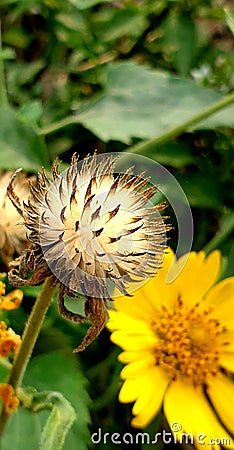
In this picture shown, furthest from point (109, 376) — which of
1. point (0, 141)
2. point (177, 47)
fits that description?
point (177, 47)

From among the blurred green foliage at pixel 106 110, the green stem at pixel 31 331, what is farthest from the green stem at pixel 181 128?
the green stem at pixel 31 331

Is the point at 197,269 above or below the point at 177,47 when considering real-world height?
below

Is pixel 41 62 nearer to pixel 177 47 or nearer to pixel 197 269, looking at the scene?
pixel 177 47

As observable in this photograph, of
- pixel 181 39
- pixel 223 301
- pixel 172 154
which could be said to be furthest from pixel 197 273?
pixel 181 39

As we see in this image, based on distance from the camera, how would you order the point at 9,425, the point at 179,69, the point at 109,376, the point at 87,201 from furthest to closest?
the point at 179,69, the point at 109,376, the point at 9,425, the point at 87,201

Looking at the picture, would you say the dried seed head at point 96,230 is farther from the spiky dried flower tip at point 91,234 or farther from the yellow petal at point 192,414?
the yellow petal at point 192,414

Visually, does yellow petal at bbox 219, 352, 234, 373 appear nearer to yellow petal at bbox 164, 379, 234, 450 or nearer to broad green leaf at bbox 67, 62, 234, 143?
yellow petal at bbox 164, 379, 234, 450

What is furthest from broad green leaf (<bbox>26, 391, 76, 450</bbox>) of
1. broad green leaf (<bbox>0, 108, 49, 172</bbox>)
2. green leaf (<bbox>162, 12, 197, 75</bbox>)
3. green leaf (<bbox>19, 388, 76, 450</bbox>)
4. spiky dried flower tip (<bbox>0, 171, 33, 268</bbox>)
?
green leaf (<bbox>162, 12, 197, 75</bbox>)
